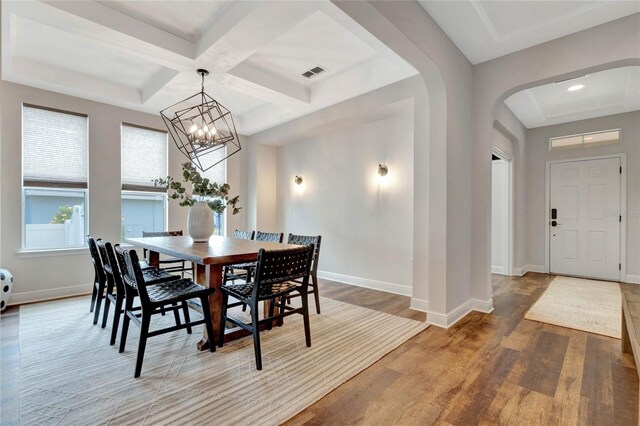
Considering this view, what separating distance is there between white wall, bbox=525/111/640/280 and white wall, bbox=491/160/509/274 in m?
0.88

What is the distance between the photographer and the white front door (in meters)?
5.29

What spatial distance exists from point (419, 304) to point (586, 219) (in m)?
4.03

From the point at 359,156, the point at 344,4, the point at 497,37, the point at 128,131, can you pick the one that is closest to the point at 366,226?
the point at 359,156

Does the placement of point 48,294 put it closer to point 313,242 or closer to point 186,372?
point 186,372

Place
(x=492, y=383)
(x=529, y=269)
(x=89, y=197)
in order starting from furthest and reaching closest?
1. (x=529, y=269)
2. (x=89, y=197)
3. (x=492, y=383)

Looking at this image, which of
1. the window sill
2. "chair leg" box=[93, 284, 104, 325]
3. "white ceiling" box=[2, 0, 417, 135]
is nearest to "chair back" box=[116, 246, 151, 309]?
"chair leg" box=[93, 284, 104, 325]

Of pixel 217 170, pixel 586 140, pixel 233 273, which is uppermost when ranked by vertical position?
pixel 586 140

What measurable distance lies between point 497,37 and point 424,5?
2.99 feet

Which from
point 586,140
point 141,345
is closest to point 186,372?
point 141,345

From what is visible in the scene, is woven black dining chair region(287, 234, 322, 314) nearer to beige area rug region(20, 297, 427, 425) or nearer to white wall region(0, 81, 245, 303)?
beige area rug region(20, 297, 427, 425)

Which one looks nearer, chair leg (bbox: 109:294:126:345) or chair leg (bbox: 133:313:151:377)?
chair leg (bbox: 133:313:151:377)

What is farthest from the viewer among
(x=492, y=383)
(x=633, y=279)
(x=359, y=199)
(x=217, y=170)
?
(x=217, y=170)

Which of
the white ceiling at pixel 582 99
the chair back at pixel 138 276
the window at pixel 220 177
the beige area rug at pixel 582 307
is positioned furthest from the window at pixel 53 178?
the white ceiling at pixel 582 99

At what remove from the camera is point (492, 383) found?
7.47ft
